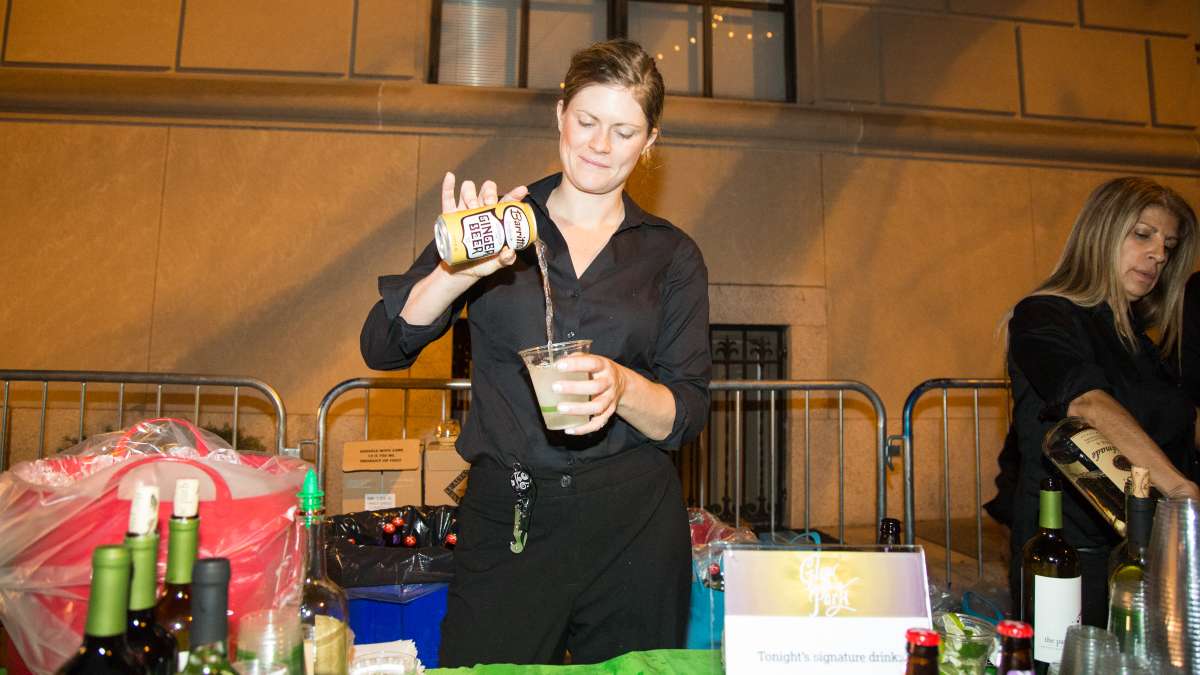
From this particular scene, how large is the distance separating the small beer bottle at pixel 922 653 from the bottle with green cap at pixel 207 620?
0.79 metres

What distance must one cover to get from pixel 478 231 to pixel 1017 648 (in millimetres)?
1044

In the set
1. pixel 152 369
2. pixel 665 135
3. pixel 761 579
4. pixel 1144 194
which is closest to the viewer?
pixel 761 579

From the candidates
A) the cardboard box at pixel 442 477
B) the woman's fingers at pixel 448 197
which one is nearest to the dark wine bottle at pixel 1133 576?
the woman's fingers at pixel 448 197

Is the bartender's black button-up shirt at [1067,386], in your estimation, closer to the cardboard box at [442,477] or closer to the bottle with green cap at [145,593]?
the bottle with green cap at [145,593]

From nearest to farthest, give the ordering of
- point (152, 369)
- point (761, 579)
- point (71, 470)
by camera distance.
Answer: point (761, 579)
point (71, 470)
point (152, 369)

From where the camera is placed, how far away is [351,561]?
110 inches

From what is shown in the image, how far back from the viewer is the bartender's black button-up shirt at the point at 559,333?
5.44ft

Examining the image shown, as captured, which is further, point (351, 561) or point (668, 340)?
point (351, 561)

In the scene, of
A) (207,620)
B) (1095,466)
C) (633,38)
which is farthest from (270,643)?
(633,38)

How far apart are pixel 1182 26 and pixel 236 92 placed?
29.7 feet

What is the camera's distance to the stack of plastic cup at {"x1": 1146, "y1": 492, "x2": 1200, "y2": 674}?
1.01 meters

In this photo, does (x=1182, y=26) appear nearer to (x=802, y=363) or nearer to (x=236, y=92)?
(x=802, y=363)

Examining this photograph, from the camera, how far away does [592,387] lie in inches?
48.3

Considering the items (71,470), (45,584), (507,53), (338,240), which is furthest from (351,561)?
(507,53)
